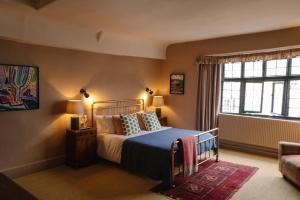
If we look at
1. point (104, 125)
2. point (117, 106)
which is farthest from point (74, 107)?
point (117, 106)

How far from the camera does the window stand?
4746 mm

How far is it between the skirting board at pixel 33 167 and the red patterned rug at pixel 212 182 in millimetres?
2123

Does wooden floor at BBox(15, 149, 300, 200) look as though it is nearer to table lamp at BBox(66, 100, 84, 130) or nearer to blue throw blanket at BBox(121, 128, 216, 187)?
blue throw blanket at BBox(121, 128, 216, 187)

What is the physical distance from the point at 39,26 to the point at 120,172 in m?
2.74

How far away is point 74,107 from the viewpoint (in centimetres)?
404

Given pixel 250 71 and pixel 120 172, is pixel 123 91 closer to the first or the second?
pixel 120 172

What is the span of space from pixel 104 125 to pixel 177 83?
236 centimetres

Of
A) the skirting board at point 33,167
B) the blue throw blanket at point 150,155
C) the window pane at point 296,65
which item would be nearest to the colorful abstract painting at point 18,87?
the skirting board at point 33,167

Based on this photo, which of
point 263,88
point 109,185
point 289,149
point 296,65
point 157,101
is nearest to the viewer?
point 109,185

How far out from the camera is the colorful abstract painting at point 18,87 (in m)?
3.47

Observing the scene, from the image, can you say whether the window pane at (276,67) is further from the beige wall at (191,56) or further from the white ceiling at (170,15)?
the white ceiling at (170,15)

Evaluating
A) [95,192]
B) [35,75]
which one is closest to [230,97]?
[95,192]

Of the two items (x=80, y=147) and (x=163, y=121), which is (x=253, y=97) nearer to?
(x=163, y=121)

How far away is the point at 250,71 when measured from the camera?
5.27 metres
